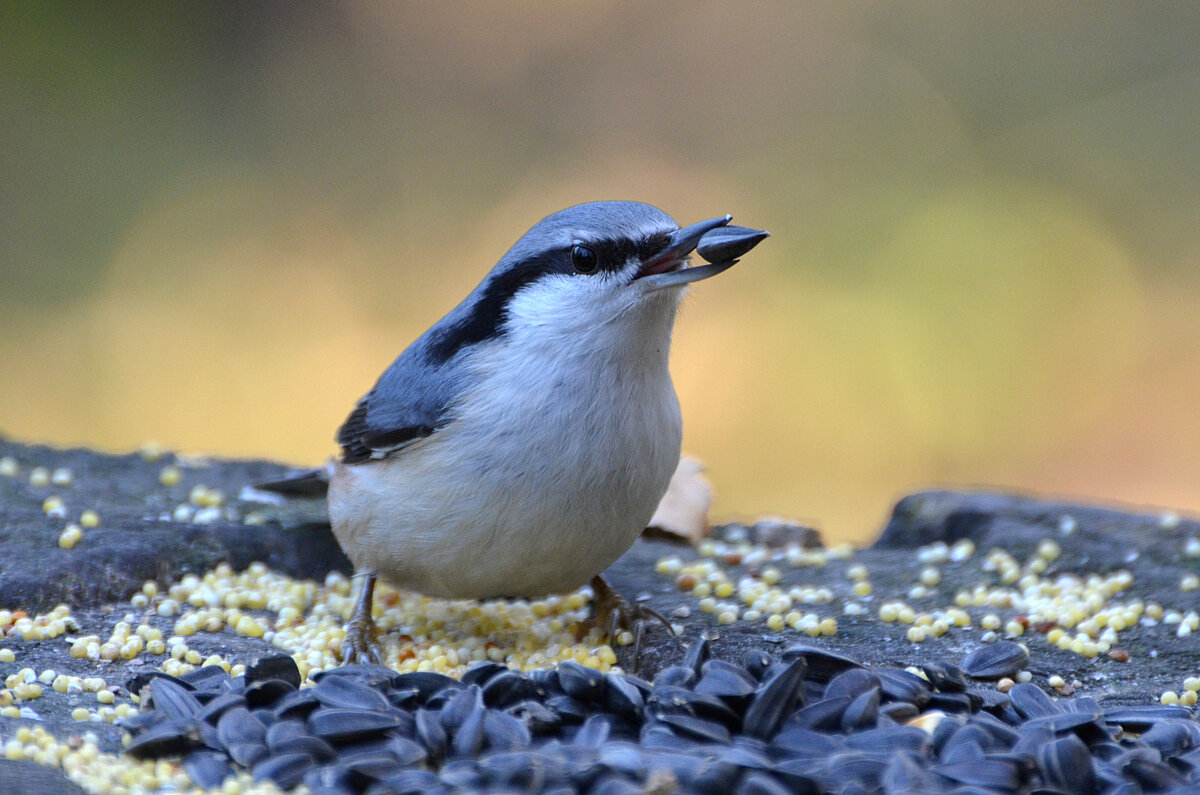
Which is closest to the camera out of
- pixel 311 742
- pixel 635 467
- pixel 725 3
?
pixel 311 742

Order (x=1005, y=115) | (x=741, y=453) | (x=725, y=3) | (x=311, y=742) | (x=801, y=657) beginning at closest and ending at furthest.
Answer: (x=311, y=742), (x=801, y=657), (x=741, y=453), (x=1005, y=115), (x=725, y=3)

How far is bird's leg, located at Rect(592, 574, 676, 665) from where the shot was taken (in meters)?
3.49

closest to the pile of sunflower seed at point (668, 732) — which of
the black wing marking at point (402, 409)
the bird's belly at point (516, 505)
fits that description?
the bird's belly at point (516, 505)

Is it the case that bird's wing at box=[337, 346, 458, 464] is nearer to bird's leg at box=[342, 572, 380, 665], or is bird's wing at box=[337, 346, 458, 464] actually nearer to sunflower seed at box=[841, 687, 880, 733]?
bird's leg at box=[342, 572, 380, 665]

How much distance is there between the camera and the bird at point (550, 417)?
317 centimetres

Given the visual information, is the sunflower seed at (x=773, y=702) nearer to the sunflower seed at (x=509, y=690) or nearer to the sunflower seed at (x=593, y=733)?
the sunflower seed at (x=593, y=733)

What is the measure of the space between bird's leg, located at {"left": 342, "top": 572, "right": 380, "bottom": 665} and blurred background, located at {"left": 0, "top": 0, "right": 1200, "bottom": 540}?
341 cm

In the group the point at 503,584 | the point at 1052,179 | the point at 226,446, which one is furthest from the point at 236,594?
the point at 1052,179

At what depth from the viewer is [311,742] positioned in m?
2.51

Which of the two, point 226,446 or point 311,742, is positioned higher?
point 226,446

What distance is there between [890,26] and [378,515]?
6.34 metres

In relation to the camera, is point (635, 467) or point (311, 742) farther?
point (635, 467)

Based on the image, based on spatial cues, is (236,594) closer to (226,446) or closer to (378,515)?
(378,515)

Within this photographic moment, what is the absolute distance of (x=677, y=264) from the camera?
3158 mm
